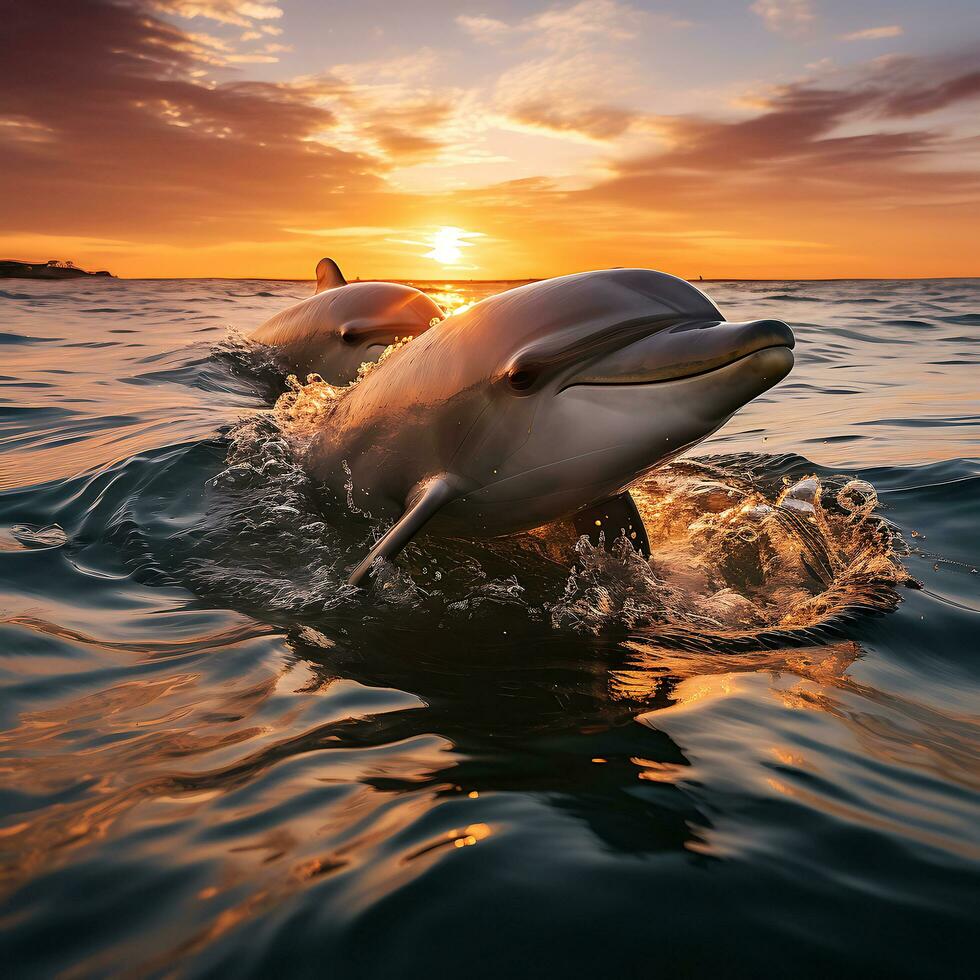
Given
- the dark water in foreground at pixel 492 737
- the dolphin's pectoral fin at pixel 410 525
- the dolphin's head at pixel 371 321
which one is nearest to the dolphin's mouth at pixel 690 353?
the dolphin's pectoral fin at pixel 410 525

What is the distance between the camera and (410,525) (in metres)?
4.80

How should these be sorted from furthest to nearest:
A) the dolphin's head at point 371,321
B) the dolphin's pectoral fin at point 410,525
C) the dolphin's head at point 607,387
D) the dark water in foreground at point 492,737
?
1. the dolphin's head at point 371,321
2. the dolphin's pectoral fin at point 410,525
3. the dolphin's head at point 607,387
4. the dark water in foreground at point 492,737

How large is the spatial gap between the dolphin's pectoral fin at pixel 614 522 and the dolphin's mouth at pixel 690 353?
4.55ft

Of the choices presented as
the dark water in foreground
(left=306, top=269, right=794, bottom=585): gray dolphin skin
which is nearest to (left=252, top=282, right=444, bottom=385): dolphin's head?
the dark water in foreground

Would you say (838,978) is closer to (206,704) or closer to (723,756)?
(723,756)

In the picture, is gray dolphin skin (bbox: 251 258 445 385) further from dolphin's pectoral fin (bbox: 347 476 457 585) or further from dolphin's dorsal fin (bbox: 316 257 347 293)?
dolphin's pectoral fin (bbox: 347 476 457 585)

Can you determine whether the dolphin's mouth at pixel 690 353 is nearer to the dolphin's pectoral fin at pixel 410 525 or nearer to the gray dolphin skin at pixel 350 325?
the dolphin's pectoral fin at pixel 410 525

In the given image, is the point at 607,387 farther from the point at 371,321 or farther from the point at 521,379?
the point at 371,321

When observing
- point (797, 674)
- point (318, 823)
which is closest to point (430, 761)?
point (318, 823)

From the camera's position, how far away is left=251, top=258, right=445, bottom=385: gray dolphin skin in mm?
10500

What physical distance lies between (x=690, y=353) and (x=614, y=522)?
199cm

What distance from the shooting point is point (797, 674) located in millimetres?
3891

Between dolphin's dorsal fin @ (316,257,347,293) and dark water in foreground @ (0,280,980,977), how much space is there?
6.83 metres

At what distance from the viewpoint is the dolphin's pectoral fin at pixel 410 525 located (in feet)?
15.7
